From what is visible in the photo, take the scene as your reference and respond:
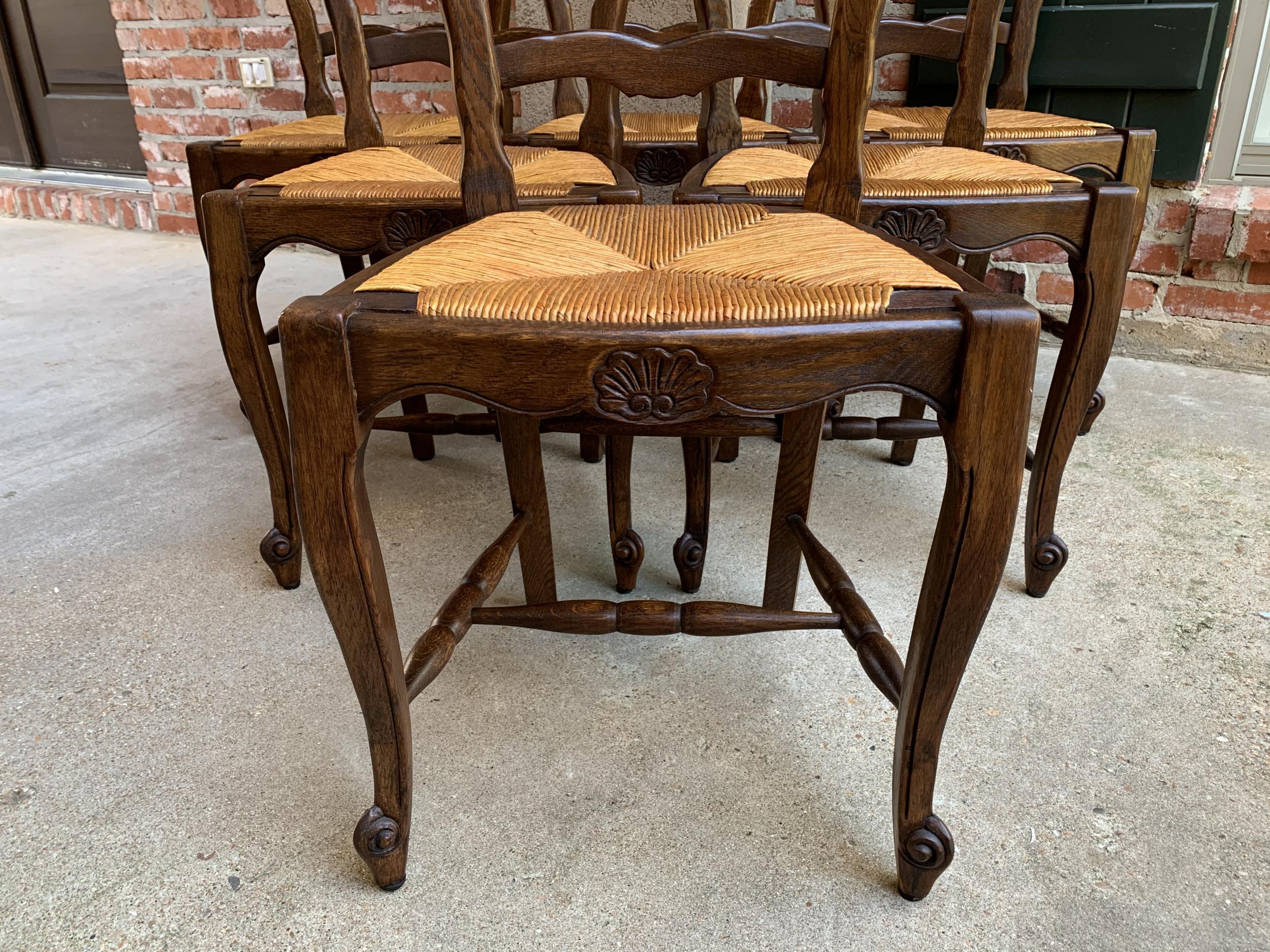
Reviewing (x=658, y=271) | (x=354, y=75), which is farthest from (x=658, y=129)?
(x=658, y=271)

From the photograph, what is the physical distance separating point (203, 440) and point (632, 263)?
4.20 feet

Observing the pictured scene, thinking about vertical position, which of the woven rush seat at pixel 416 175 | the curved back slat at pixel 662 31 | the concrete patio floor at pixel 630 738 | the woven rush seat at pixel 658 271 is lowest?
the concrete patio floor at pixel 630 738

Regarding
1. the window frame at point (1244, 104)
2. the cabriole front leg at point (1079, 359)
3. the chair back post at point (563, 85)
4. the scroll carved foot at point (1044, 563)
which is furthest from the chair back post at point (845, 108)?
the window frame at point (1244, 104)

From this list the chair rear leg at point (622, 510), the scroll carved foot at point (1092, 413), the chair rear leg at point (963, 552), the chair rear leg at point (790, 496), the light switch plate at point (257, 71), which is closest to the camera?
the chair rear leg at point (963, 552)

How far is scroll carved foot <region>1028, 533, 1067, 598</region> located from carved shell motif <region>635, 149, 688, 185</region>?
0.88 m

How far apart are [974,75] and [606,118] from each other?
52cm

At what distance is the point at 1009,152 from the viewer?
4.50ft

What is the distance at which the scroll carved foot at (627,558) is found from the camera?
3.92 feet

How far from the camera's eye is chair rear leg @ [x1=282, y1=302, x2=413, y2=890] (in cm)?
65

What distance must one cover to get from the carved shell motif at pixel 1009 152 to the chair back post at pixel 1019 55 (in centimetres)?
35

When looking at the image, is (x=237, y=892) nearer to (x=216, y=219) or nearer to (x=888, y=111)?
(x=216, y=219)

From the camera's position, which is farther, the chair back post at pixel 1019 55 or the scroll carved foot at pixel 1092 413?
the scroll carved foot at pixel 1092 413

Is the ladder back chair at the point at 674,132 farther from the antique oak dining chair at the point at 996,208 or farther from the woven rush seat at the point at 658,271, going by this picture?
the woven rush seat at the point at 658,271

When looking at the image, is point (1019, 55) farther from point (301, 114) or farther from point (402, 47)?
point (301, 114)
